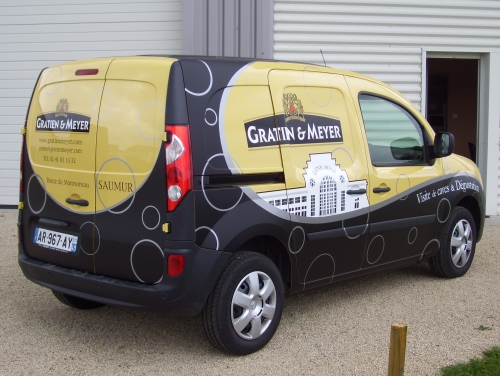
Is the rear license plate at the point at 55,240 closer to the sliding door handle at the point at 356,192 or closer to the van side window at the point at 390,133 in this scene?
the sliding door handle at the point at 356,192

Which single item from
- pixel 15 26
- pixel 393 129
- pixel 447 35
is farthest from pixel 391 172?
pixel 15 26

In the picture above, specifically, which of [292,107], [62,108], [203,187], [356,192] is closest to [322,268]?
[356,192]

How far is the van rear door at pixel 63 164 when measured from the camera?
13.9 ft

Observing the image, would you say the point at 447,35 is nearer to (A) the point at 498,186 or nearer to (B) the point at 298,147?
(A) the point at 498,186

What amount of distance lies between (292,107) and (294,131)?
0.58 ft

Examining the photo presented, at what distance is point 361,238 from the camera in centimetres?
509

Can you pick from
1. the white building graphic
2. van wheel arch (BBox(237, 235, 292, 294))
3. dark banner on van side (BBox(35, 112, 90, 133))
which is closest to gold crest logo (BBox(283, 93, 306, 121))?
the white building graphic

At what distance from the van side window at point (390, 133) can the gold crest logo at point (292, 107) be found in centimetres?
72

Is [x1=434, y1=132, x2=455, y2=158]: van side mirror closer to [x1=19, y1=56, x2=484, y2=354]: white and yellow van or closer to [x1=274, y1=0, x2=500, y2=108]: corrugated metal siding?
[x1=19, y1=56, x2=484, y2=354]: white and yellow van

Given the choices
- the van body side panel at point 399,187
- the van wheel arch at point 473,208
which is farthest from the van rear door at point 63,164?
the van wheel arch at point 473,208

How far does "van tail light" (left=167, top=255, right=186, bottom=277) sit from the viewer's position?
12.6ft

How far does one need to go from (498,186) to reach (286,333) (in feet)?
20.4

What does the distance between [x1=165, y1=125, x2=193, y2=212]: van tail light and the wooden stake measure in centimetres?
155

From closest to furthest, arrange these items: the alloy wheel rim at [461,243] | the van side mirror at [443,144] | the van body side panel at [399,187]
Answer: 1. the van body side panel at [399,187]
2. the van side mirror at [443,144]
3. the alloy wheel rim at [461,243]
